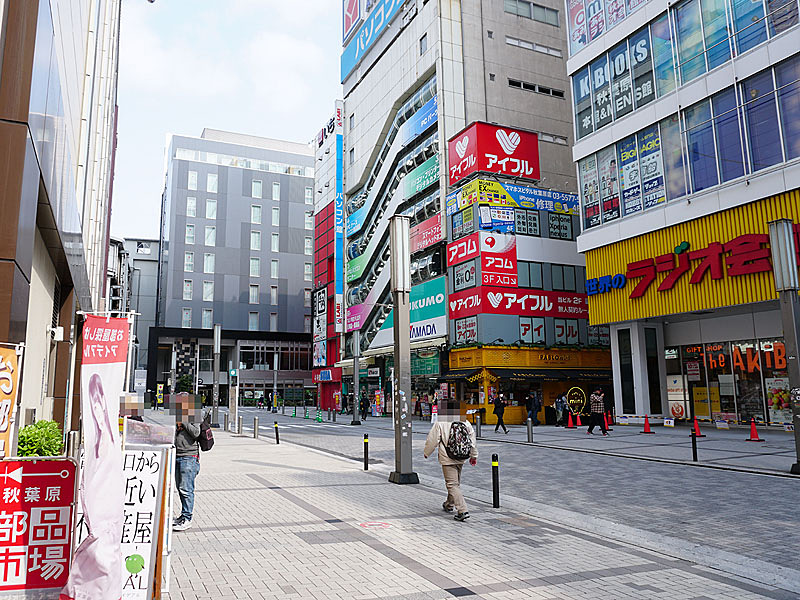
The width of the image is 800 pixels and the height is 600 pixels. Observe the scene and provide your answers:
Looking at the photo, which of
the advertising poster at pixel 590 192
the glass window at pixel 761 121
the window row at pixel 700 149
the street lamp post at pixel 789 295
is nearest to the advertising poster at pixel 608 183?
the window row at pixel 700 149

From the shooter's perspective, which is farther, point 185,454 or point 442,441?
point 442,441

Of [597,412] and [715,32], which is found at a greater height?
[715,32]

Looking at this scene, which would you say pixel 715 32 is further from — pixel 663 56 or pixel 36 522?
pixel 36 522

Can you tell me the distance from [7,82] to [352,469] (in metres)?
10.8

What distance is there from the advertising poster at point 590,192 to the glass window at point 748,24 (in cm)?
839

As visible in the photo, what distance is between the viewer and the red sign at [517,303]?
1325 inches

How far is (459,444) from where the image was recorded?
8797 millimetres

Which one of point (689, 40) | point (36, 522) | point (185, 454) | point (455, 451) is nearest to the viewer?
point (36, 522)

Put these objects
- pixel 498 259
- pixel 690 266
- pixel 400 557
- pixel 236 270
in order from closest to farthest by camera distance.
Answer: pixel 400 557 < pixel 690 266 < pixel 498 259 < pixel 236 270

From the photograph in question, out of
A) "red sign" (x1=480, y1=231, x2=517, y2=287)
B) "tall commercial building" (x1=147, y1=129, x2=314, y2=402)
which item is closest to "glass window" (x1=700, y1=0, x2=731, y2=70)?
"red sign" (x1=480, y1=231, x2=517, y2=287)

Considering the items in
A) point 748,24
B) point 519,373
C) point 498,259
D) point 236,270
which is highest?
point 236,270

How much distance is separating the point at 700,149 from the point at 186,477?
920 inches

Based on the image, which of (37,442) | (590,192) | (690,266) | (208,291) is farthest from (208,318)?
(37,442)

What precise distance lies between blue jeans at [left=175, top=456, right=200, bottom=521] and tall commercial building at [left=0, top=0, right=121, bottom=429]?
2465 millimetres
